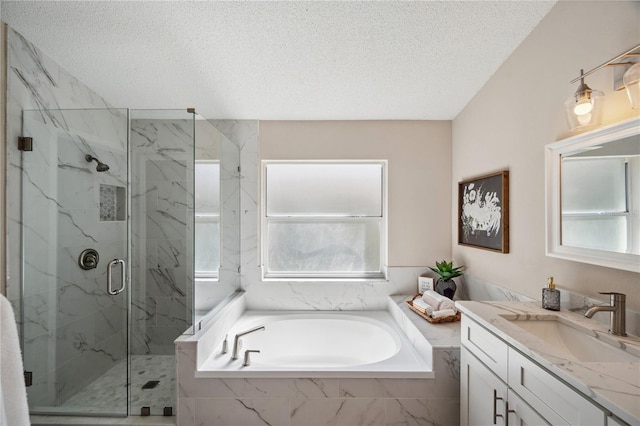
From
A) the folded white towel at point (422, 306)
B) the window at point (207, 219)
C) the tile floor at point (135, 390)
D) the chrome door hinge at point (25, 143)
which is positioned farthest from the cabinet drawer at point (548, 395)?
the chrome door hinge at point (25, 143)

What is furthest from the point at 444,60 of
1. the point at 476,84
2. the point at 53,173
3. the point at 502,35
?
the point at 53,173

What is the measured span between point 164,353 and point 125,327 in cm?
34

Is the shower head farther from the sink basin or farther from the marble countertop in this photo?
the sink basin

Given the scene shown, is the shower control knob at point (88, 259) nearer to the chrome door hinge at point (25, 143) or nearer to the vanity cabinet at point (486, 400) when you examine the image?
the chrome door hinge at point (25, 143)

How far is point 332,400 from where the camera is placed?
1690 millimetres

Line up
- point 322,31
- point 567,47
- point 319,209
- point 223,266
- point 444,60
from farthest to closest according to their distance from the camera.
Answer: point 319,209
point 223,266
point 444,60
point 322,31
point 567,47

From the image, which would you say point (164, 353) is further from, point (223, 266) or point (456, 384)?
point (456, 384)

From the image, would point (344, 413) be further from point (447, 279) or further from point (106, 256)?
point (106, 256)

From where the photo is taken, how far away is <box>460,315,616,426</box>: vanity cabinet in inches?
34.0

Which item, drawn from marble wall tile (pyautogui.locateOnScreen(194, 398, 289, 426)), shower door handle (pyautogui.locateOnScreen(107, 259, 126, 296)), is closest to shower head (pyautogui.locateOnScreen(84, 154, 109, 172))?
shower door handle (pyautogui.locateOnScreen(107, 259, 126, 296))

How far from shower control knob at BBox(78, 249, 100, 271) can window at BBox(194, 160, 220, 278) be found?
0.76 meters

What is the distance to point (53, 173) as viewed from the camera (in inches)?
72.4

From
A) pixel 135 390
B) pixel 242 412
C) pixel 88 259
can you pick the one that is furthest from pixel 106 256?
pixel 242 412

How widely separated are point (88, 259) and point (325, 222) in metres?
1.87
